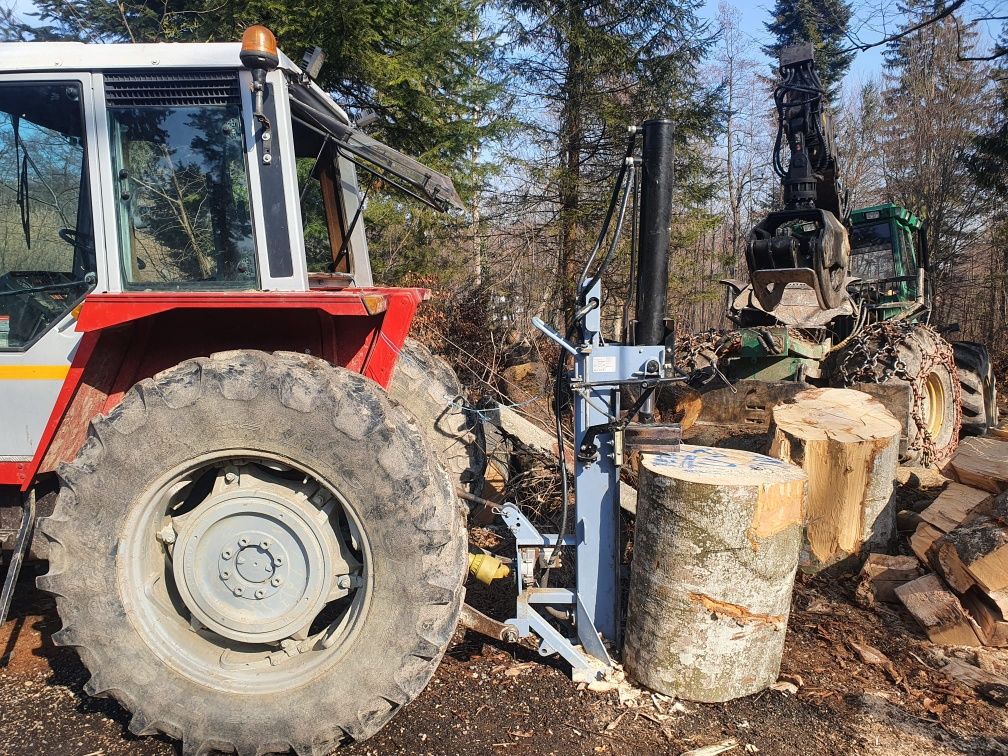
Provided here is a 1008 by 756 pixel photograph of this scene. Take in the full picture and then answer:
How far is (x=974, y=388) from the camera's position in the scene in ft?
27.8

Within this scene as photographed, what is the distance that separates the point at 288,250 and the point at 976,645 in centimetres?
388

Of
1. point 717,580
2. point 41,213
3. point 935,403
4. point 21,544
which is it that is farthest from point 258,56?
point 935,403

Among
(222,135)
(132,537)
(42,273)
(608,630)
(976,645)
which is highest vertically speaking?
(222,135)

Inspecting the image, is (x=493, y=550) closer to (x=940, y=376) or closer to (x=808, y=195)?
(x=808, y=195)

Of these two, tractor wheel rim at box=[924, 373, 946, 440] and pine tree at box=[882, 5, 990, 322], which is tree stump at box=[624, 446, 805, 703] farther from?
pine tree at box=[882, 5, 990, 322]

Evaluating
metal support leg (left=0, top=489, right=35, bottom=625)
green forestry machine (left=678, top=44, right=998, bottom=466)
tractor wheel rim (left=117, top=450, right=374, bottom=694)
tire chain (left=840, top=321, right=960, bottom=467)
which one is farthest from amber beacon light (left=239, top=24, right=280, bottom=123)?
tire chain (left=840, top=321, right=960, bottom=467)

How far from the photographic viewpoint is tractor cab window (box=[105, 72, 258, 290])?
2.80 m

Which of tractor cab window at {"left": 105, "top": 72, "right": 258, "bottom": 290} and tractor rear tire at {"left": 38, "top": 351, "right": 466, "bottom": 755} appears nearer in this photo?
tractor rear tire at {"left": 38, "top": 351, "right": 466, "bottom": 755}

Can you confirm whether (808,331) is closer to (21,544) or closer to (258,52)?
(258,52)

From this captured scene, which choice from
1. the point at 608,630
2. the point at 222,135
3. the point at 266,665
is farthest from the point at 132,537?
the point at 608,630

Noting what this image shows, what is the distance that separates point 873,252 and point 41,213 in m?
9.05

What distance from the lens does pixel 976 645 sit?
350cm

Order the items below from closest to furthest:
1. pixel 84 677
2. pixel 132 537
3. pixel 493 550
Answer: pixel 132 537 < pixel 84 677 < pixel 493 550

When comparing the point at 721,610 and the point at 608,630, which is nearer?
the point at 721,610
